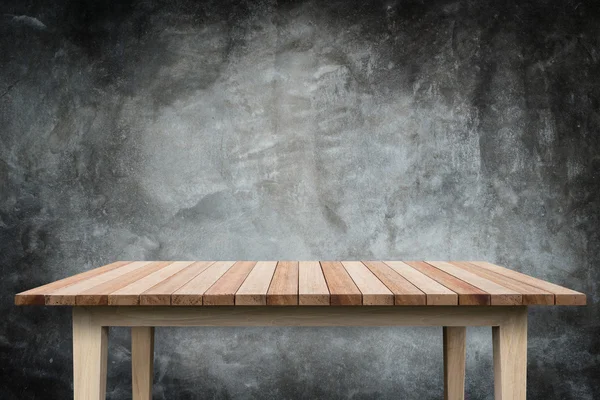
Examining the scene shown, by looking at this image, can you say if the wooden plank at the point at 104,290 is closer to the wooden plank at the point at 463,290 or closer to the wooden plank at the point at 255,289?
the wooden plank at the point at 255,289

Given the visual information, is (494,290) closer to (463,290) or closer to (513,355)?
(463,290)

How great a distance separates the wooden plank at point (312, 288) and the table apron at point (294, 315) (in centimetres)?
7

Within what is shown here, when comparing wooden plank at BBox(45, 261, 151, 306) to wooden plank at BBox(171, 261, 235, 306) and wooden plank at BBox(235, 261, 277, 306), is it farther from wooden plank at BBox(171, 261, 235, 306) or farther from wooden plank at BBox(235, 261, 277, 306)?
wooden plank at BBox(235, 261, 277, 306)

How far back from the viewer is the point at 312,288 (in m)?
1.77

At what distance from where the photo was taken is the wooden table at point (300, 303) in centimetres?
Result: 165

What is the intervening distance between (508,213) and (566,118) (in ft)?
1.98

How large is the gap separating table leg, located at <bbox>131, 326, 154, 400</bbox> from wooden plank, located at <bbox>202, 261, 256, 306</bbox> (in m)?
0.64

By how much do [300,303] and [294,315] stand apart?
138 mm

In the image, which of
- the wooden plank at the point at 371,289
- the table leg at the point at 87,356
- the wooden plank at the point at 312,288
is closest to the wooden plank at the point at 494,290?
the wooden plank at the point at 371,289

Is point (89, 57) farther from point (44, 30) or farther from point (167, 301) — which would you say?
point (167, 301)

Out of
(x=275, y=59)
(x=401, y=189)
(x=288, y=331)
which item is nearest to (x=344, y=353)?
(x=288, y=331)

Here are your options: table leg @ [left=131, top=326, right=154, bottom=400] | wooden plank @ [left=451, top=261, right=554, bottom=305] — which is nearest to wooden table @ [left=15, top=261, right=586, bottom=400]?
wooden plank @ [left=451, top=261, right=554, bottom=305]

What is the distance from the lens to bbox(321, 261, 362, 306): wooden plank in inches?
65.2

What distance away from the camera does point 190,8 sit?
3316 millimetres
